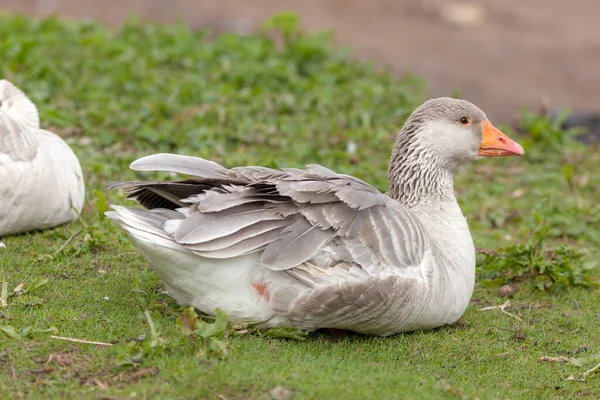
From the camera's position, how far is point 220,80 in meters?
10.2

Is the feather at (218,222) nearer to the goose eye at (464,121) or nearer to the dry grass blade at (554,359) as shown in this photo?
the goose eye at (464,121)

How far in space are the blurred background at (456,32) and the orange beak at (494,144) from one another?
623 centimetres

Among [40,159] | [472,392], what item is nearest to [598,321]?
[472,392]

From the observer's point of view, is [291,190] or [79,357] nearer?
[79,357]

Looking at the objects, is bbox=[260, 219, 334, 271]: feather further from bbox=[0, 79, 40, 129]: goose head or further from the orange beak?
bbox=[0, 79, 40, 129]: goose head

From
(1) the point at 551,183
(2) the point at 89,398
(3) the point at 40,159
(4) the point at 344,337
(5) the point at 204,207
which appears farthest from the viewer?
(1) the point at 551,183

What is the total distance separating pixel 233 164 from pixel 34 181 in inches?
96.1

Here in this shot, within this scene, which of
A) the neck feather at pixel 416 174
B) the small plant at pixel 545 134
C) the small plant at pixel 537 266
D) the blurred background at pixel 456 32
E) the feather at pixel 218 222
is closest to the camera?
the feather at pixel 218 222

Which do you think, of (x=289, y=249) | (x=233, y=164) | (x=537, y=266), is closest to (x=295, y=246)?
(x=289, y=249)

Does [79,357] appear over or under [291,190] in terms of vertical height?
under

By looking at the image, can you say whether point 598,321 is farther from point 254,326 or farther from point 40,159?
point 40,159

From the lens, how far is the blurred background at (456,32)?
1305cm

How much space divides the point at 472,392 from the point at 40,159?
3435mm

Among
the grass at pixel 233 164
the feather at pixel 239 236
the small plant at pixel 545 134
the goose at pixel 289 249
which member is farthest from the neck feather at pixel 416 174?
the small plant at pixel 545 134
